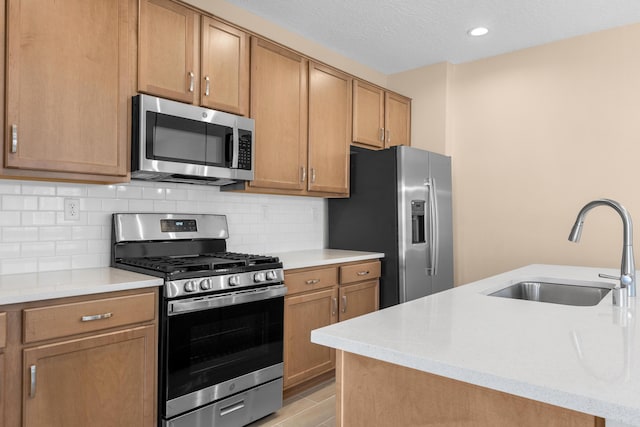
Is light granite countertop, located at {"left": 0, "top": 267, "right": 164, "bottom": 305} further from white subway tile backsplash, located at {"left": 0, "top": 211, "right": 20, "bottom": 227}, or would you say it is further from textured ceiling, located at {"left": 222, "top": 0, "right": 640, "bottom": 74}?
textured ceiling, located at {"left": 222, "top": 0, "right": 640, "bottom": 74}

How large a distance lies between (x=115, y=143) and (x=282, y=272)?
3.76ft

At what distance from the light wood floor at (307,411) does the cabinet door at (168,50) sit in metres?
1.90

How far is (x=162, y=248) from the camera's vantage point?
269 centimetres

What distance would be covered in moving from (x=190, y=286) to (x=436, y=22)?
8.58ft

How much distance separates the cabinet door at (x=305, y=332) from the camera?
2.79m

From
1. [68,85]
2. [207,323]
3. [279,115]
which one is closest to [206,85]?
[279,115]

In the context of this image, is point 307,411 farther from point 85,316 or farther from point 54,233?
point 54,233

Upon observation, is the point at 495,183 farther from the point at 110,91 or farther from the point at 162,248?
the point at 110,91

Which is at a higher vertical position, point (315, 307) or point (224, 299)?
point (224, 299)

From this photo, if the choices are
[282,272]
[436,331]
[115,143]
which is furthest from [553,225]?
[115,143]

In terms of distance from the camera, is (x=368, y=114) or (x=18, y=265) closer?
(x=18, y=265)

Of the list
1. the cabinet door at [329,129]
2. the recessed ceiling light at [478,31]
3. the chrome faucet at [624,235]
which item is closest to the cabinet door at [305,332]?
the cabinet door at [329,129]

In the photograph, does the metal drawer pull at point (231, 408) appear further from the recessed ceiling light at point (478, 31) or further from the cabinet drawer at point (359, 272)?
the recessed ceiling light at point (478, 31)

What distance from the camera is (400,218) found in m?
3.39
